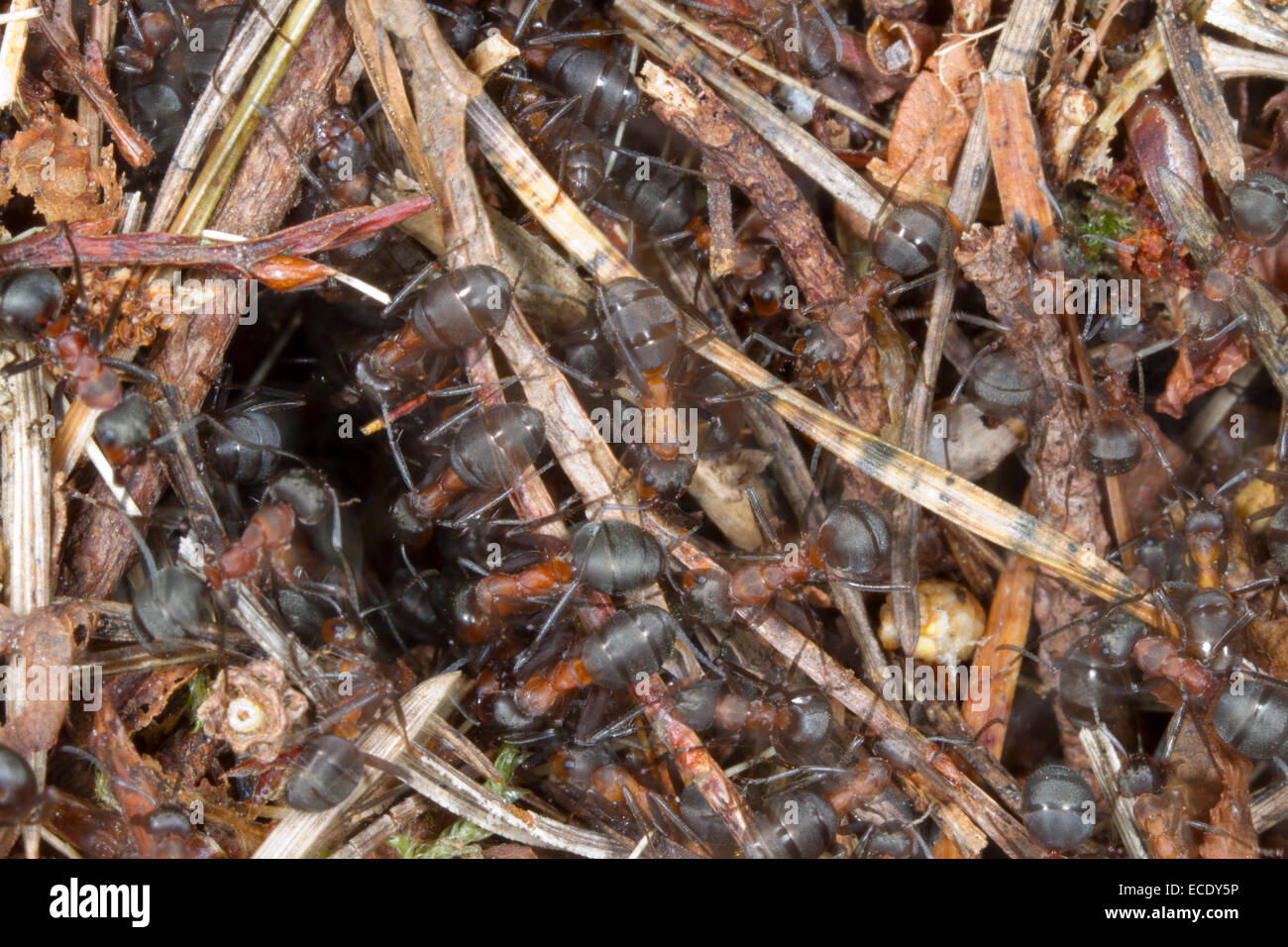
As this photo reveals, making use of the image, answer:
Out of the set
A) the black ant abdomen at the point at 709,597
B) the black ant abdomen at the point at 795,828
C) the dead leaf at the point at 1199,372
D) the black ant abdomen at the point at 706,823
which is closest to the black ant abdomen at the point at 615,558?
the black ant abdomen at the point at 709,597

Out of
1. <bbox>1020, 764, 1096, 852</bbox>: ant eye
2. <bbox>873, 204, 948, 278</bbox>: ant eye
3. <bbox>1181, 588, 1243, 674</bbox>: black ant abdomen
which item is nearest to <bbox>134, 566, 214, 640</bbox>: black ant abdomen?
<bbox>873, 204, 948, 278</bbox>: ant eye

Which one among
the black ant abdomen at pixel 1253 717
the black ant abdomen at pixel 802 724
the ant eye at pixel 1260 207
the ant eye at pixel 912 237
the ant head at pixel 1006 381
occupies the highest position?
the ant eye at pixel 1260 207

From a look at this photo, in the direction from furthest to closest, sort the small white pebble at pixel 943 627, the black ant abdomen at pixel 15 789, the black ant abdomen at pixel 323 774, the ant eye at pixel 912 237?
the small white pebble at pixel 943 627 < the ant eye at pixel 912 237 < the black ant abdomen at pixel 323 774 < the black ant abdomen at pixel 15 789

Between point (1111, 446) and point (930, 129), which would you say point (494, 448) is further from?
point (1111, 446)

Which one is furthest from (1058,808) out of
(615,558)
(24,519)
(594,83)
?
(24,519)

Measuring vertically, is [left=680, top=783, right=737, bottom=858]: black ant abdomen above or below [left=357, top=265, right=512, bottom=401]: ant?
below

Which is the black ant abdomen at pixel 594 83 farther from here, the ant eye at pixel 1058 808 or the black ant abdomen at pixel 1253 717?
the black ant abdomen at pixel 1253 717

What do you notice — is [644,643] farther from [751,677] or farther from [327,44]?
[327,44]

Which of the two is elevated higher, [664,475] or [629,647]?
[664,475]

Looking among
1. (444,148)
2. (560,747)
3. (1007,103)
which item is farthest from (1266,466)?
(444,148)

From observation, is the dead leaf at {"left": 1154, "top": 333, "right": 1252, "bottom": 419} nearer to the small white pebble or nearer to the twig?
the small white pebble
